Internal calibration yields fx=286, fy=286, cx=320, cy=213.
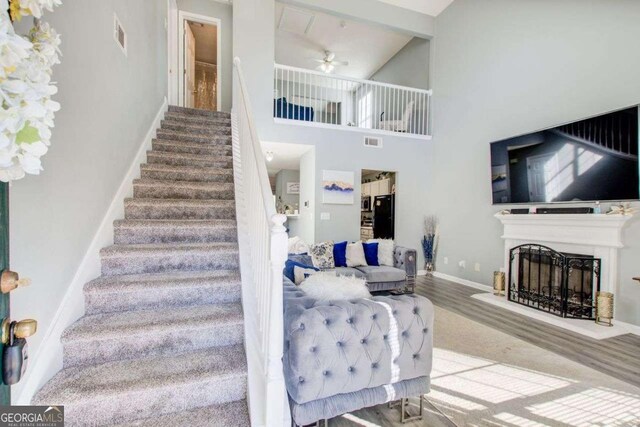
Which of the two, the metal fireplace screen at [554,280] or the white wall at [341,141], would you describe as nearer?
the metal fireplace screen at [554,280]

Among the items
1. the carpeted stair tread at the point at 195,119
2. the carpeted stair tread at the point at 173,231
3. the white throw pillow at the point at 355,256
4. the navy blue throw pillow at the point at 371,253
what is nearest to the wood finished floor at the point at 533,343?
the navy blue throw pillow at the point at 371,253

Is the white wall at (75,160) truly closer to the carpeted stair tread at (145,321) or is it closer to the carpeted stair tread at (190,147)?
the carpeted stair tread at (145,321)

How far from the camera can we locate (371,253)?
4.52 meters

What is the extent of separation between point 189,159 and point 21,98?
2780mm

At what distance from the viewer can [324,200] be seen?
5.48m

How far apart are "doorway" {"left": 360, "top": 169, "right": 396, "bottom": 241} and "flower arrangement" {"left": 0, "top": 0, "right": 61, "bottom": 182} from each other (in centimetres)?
570

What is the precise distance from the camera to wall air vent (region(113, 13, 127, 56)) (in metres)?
2.30

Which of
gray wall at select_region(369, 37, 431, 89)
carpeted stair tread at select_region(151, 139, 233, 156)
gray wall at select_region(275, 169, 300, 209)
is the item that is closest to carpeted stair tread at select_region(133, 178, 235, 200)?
carpeted stair tread at select_region(151, 139, 233, 156)

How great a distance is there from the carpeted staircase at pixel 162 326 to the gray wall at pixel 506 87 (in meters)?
Answer: 4.18

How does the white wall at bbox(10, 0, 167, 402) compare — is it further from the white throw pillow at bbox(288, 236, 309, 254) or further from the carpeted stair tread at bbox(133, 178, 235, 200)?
the white throw pillow at bbox(288, 236, 309, 254)

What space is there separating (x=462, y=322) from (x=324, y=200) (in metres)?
3.07

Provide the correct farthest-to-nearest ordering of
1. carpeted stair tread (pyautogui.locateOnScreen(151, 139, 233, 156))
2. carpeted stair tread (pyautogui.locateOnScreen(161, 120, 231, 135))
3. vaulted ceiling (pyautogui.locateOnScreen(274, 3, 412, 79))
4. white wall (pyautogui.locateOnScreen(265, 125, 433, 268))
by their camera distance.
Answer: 1. vaulted ceiling (pyautogui.locateOnScreen(274, 3, 412, 79))
2. white wall (pyautogui.locateOnScreen(265, 125, 433, 268))
3. carpeted stair tread (pyautogui.locateOnScreen(161, 120, 231, 135))
4. carpeted stair tread (pyautogui.locateOnScreen(151, 139, 233, 156))

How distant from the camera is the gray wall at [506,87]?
3213 mm

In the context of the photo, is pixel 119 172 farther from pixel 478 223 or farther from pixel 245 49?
pixel 478 223
